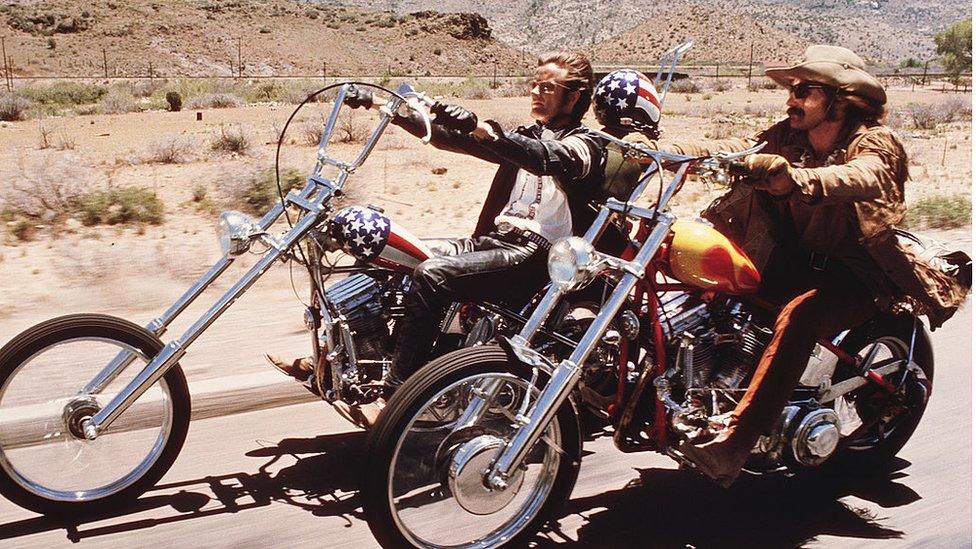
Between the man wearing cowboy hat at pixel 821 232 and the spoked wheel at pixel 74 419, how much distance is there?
1.98 meters

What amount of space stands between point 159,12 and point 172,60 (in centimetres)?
846

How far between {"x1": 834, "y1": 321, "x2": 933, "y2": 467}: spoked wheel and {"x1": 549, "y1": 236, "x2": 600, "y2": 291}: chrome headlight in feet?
4.90

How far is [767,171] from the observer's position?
3141 mm

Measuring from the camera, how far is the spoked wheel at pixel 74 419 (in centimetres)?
344

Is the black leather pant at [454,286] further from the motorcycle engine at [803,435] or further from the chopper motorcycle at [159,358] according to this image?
the motorcycle engine at [803,435]

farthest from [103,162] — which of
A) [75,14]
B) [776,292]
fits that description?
[75,14]

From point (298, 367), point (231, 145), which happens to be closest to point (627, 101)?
point (298, 367)

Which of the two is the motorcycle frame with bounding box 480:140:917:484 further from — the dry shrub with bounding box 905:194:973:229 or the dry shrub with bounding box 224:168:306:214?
the dry shrub with bounding box 905:194:973:229

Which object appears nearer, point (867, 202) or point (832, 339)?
point (867, 202)

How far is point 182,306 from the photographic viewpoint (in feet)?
11.9

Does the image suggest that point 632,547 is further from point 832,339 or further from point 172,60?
point 172,60

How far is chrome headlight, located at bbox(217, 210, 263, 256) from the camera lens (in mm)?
3594

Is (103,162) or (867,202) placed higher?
(867,202)

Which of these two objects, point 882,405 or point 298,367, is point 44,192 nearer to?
point 298,367
